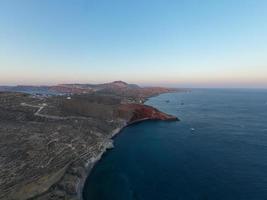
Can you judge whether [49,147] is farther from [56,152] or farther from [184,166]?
[184,166]

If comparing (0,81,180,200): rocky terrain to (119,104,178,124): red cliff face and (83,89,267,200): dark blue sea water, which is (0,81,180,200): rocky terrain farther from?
(83,89,267,200): dark blue sea water

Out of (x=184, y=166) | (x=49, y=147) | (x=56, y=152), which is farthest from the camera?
(x=49, y=147)

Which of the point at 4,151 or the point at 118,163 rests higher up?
the point at 4,151

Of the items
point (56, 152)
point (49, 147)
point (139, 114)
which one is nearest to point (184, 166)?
point (56, 152)

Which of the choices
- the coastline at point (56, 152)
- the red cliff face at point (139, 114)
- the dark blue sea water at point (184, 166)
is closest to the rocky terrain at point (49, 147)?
the coastline at point (56, 152)

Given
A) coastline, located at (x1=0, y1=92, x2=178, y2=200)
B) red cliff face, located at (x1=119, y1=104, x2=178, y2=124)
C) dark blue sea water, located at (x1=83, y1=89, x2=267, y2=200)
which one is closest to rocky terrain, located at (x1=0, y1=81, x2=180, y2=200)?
coastline, located at (x1=0, y1=92, x2=178, y2=200)

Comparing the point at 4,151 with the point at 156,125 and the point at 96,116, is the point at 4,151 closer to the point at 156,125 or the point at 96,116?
the point at 96,116

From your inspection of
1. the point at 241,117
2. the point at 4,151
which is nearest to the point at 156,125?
the point at 241,117
